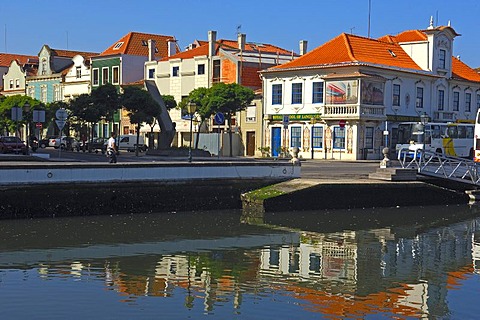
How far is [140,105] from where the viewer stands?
168 feet

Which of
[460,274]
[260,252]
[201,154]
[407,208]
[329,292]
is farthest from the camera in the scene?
[201,154]

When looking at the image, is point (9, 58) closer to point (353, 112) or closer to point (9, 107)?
point (9, 107)

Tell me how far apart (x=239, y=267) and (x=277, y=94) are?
136 ft

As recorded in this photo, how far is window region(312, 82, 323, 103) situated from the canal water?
93.4ft

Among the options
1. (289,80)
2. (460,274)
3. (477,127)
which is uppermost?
(289,80)

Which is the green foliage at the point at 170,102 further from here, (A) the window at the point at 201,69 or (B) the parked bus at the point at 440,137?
(B) the parked bus at the point at 440,137

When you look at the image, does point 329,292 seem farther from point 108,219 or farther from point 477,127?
point 477,127

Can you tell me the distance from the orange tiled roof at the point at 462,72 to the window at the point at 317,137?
14222 mm

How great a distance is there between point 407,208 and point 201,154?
75.4 feet

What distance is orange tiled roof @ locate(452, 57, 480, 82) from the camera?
62453 millimetres

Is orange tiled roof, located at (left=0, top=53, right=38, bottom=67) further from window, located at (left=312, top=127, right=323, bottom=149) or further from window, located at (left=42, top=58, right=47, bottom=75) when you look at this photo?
window, located at (left=312, top=127, right=323, bottom=149)

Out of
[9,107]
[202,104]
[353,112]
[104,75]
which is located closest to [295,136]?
[353,112]

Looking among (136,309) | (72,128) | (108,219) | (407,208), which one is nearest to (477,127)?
(407,208)

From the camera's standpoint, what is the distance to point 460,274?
16688 millimetres
